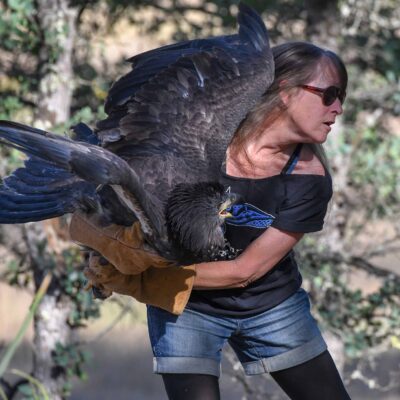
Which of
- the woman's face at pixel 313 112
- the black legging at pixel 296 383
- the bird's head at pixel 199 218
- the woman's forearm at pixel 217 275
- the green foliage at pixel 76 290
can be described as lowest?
the green foliage at pixel 76 290

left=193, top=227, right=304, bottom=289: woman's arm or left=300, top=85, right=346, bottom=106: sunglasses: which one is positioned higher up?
left=300, top=85, right=346, bottom=106: sunglasses

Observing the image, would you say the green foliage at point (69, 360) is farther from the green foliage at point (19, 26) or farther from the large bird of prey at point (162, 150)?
the large bird of prey at point (162, 150)

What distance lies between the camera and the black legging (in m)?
3.54

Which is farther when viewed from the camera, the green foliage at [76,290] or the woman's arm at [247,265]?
the green foliage at [76,290]

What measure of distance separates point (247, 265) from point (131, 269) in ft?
1.31

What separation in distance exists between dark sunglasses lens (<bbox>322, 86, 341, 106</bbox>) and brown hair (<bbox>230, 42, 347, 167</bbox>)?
0.22 ft

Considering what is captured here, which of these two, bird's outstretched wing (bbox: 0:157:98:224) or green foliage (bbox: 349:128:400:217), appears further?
green foliage (bbox: 349:128:400:217)

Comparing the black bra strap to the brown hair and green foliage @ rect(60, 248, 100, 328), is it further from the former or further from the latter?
green foliage @ rect(60, 248, 100, 328)

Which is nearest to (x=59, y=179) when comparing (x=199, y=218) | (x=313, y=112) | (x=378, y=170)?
(x=199, y=218)

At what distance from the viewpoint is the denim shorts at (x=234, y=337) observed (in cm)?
363

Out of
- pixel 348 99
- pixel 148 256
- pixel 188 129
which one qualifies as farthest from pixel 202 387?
pixel 348 99

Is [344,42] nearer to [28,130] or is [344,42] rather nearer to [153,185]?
[153,185]

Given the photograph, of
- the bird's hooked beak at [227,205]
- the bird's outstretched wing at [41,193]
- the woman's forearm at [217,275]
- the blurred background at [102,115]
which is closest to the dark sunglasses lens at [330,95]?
the bird's hooked beak at [227,205]

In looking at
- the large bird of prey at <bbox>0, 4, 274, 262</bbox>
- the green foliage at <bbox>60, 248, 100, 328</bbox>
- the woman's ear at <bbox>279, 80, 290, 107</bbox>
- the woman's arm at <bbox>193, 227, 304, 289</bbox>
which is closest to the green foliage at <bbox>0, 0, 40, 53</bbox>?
the green foliage at <bbox>60, 248, 100, 328</bbox>
